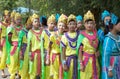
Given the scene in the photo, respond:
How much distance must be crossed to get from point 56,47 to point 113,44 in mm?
1912

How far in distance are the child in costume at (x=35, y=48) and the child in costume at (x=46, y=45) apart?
0.91 feet

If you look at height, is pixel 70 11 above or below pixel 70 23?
above

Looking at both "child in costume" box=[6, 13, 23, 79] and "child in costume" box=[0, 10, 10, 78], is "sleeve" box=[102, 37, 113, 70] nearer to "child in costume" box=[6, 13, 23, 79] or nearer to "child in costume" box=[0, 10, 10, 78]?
"child in costume" box=[6, 13, 23, 79]

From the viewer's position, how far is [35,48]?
9.10 metres

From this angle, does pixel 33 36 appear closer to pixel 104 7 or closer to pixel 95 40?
pixel 95 40

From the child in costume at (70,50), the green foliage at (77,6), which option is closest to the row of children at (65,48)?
the child in costume at (70,50)

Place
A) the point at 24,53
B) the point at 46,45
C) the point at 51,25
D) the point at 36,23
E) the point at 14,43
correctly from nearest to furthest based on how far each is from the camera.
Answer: the point at 51,25
the point at 46,45
the point at 36,23
the point at 24,53
the point at 14,43

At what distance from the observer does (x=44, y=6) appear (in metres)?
16.6

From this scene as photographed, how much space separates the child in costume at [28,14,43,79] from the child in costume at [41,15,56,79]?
277 mm

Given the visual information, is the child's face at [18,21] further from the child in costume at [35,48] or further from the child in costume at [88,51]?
the child in costume at [88,51]

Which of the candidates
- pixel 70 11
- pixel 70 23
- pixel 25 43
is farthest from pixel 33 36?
pixel 70 11

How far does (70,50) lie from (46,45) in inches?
46.7

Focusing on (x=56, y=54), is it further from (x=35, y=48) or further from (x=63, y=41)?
(x=63, y=41)

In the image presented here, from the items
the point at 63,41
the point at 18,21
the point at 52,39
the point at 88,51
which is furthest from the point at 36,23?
the point at 88,51
